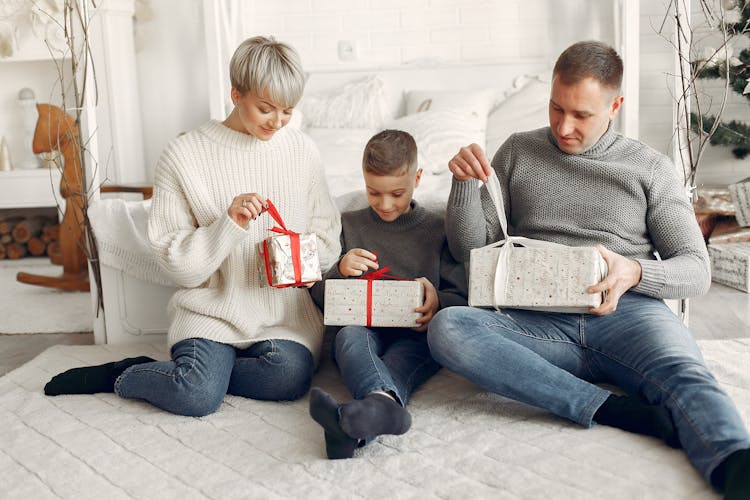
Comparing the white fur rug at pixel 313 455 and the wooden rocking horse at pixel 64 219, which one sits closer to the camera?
the white fur rug at pixel 313 455

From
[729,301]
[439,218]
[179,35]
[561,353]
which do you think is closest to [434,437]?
[561,353]

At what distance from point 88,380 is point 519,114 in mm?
Answer: 1921

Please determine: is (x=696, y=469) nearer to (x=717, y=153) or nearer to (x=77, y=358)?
(x=77, y=358)

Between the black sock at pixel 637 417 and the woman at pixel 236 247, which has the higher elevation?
the woman at pixel 236 247

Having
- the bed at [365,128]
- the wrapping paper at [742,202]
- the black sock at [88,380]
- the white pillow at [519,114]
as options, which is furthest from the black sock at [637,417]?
the wrapping paper at [742,202]

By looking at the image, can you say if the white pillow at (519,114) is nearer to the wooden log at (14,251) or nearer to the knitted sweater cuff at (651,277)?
the knitted sweater cuff at (651,277)

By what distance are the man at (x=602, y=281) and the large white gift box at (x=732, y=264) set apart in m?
1.39

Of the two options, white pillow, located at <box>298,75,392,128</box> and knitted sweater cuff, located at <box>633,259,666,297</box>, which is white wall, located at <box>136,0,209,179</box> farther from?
knitted sweater cuff, located at <box>633,259,666,297</box>

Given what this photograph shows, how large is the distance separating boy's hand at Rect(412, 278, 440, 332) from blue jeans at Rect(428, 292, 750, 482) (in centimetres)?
13

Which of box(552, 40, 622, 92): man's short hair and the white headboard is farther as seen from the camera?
the white headboard

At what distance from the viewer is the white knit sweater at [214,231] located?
1815 mm

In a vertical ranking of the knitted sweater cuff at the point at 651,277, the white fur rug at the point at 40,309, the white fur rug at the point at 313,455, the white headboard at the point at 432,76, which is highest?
the white headboard at the point at 432,76

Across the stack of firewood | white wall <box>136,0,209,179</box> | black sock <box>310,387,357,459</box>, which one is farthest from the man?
the stack of firewood

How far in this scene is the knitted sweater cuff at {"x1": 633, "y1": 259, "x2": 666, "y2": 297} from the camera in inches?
63.1
